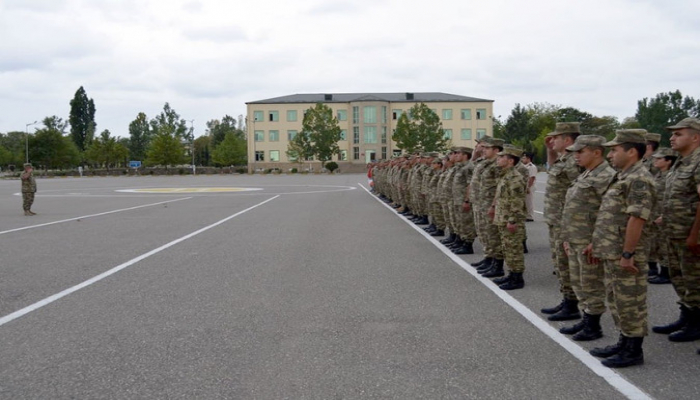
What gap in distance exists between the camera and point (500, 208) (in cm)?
732

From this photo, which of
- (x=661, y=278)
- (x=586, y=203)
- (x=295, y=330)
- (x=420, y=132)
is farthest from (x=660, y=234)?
(x=420, y=132)

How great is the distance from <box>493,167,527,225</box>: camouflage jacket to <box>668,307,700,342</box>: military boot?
2.24m

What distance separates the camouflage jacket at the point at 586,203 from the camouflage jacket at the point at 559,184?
3.56 ft

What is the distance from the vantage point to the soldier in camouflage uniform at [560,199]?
597 centimetres

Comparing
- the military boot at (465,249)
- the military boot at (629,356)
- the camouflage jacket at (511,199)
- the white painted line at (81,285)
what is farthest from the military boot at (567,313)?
the white painted line at (81,285)

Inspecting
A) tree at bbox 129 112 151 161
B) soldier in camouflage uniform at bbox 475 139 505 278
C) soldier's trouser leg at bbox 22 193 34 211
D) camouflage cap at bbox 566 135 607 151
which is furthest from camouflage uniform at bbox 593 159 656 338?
tree at bbox 129 112 151 161

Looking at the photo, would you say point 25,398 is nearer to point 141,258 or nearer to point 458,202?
point 141,258

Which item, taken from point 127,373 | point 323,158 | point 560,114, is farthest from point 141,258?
point 560,114

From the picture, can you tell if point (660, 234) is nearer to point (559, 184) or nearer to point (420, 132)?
point (559, 184)

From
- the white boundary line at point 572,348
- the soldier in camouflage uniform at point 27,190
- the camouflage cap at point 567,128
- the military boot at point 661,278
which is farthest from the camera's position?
the soldier in camouflage uniform at point 27,190

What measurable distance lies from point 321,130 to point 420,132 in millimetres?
15599

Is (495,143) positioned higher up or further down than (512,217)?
higher up

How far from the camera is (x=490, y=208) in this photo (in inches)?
309

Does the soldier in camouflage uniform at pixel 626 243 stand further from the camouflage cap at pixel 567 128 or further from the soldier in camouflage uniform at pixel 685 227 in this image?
the camouflage cap at pixel 567 128
